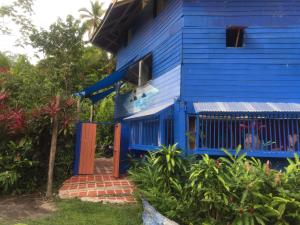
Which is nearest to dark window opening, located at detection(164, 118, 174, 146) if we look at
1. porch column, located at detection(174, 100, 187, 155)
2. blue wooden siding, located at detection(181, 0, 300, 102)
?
porch column, located at detection(174, 100, 187, 155)

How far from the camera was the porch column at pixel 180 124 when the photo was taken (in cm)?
734

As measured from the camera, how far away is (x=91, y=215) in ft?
19.3

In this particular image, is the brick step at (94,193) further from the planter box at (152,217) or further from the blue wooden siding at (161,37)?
the blue wooden siding at (161,37)

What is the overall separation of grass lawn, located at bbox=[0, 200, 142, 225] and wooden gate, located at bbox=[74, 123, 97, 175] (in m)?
2.78

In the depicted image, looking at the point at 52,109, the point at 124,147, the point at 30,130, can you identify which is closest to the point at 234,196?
the point at 52,109

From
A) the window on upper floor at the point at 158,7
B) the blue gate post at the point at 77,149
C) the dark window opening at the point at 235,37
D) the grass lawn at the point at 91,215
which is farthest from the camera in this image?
the window on upper floor at the point at 158,7

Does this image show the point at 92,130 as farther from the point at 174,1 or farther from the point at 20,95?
the point at 174,1

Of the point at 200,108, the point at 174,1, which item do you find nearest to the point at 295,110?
the point at 200,108

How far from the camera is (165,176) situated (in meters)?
5.84

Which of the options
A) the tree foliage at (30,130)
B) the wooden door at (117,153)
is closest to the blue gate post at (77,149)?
the tree foliage at (30,130)

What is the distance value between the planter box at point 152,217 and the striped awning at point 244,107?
9.25ft

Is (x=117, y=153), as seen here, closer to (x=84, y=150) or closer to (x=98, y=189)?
(x=84, y=150)

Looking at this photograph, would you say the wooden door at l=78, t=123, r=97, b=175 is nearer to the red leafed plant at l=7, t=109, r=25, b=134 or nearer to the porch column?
the red leafed plant at l=7, t=109, r=25, b=134

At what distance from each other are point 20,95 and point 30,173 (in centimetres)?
222
